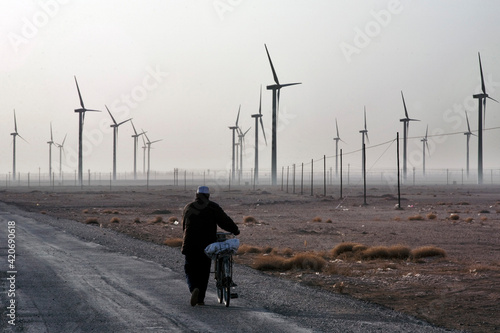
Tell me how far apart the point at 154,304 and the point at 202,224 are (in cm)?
179

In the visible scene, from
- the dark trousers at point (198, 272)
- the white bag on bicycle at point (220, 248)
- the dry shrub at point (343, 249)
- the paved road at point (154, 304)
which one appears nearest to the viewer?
the paved road at point (154, 304)

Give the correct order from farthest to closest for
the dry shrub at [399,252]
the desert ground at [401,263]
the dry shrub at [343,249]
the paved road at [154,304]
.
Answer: the dry shrub at [343,249] < the dry shrub at [399,252] < the desert ground at [401,263] < the paved road at [154,304]

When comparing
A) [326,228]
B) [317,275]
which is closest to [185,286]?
[317,275]

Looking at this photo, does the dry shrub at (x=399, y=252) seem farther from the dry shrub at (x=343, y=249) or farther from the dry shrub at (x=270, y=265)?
the dry shrub at (x=270, y=265)

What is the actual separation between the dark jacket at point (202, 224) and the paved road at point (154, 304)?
3.79 ft

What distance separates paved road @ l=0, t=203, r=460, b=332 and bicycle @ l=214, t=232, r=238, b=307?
9.8 inches

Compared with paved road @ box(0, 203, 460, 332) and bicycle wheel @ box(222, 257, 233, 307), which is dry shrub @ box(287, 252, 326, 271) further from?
bicycle wheel @ box(222, 257, 233, 307)

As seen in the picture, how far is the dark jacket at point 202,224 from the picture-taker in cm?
1316

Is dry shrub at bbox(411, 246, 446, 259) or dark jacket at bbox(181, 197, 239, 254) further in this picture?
dry shrub at bbox(411, 246, 446, 259)

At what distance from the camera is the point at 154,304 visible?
1331 centimetres

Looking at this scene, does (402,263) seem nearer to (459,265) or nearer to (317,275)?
(459,265)

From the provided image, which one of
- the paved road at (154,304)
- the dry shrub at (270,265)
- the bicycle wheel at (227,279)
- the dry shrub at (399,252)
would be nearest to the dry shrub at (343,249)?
the dry shrub at (399,252)

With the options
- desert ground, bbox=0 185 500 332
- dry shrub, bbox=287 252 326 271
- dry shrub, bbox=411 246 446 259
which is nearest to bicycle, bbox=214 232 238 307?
desert ground, bbox=0 185 500 332

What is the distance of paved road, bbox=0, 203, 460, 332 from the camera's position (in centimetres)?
1137
